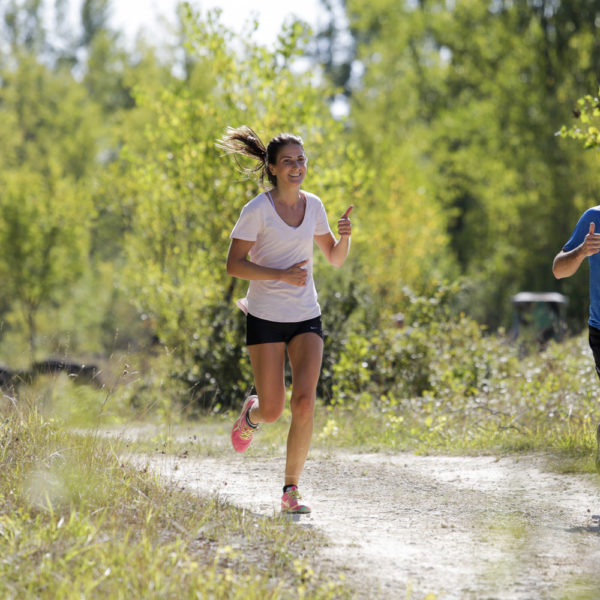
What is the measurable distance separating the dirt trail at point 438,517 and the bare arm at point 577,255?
4.89ft

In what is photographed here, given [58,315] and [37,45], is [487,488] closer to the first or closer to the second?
[58,315]

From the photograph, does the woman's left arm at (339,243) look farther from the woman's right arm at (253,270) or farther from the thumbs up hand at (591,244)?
the thumbs up hand at (591,244)

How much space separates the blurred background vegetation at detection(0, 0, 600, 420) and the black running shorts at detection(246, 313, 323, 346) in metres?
0.96

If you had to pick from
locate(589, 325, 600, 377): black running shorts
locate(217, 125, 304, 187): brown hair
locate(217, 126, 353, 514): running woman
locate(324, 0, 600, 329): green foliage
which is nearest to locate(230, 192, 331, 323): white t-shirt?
locate(217, 126, 353, 514): running woman

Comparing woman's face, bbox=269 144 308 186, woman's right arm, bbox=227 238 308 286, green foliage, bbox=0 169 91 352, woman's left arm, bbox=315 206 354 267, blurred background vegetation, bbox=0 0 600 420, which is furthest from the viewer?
green foliage, bbox=0 169 91 352

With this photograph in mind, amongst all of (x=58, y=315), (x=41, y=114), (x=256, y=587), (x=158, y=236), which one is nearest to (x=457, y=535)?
(x=256, y=587)

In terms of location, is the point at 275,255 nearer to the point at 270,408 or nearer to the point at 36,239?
the point at 270,408

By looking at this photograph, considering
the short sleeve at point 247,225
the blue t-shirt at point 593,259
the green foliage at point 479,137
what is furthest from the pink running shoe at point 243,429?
the green foliage at point 479,137

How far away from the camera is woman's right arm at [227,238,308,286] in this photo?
5051mm

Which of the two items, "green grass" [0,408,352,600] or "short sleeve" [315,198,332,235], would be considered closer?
"green grass" [0,408,352,600]

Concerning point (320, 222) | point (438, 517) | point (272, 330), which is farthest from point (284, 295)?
point (438, 517)

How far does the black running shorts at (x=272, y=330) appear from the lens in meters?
5.22

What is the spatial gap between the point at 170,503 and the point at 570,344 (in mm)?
7721

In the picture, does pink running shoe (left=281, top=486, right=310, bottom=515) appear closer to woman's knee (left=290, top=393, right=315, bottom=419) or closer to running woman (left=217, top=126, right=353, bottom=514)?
running woman (left=217, top=126, right=353, bottom=514)
